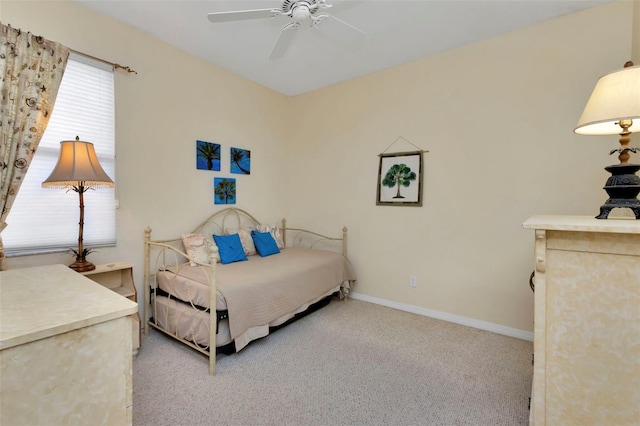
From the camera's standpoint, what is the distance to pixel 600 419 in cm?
122

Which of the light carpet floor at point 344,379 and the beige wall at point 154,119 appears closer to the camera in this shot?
the light carpet floor at point 344,379

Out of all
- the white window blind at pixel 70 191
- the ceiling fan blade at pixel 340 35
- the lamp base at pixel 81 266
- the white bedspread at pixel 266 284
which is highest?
the ceiling fan blade at pixel 340 35

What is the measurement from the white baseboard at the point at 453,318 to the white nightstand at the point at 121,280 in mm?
2331

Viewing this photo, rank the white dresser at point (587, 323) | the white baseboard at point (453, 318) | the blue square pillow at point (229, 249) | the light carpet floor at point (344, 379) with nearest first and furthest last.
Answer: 1. the white dresser at point (587, 323)
2. the light carpet floor at point (344, 379)
3. the white baseboard at point (453, 318)
4. the blue square pillow at point (229, 249)

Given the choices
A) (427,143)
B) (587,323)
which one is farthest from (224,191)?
(587,323)

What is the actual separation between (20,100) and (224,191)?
1823 millimetres

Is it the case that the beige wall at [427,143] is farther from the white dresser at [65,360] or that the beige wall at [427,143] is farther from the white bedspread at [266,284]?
the white dresser at [65,360]

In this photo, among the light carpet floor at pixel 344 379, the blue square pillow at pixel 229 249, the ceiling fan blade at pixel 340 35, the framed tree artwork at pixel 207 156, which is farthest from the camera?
the framed tree artwork at pixel 207 156

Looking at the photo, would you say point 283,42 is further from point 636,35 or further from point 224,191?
point 636,35

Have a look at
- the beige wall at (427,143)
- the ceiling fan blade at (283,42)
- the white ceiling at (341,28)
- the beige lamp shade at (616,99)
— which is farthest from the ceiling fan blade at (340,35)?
the beige lamp shade at (616,99)

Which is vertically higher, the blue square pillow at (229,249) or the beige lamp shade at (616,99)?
the beige lamp shade at (616,99)

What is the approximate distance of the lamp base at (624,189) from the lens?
1.35 metres

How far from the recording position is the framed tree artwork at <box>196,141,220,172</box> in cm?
320

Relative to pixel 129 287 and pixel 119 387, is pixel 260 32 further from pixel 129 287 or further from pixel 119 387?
pixel 119 387
